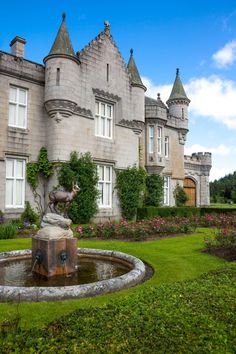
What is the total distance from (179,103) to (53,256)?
895 inches

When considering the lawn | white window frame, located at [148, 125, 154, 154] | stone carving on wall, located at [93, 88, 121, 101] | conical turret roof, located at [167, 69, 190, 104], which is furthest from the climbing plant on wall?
conical turret roof, located at [167, 69, 190, 104]

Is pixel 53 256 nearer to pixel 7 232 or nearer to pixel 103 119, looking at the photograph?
pixel 7 232

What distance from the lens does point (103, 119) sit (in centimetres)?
1923

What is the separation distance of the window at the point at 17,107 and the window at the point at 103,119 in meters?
4.37

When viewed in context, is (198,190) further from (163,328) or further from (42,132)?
(163,328)

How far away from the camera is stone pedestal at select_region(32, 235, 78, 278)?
253 inches

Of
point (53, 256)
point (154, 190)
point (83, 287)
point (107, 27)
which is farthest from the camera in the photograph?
point (154, 190)

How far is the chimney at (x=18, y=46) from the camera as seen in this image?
57.2 feet

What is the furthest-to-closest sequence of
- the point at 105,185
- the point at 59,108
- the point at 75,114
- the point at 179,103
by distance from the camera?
1. the point at 179,103
2. the point at 105,185
3. the point at 75,114
4. the point at 59,108

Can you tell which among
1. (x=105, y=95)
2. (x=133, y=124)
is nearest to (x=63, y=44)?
(x=105, y=95)

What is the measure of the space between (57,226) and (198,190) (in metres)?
25.5

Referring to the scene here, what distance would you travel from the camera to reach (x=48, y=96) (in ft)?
53.8

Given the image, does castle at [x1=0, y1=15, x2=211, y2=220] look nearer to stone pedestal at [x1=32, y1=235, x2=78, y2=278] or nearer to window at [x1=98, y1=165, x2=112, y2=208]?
window at [x1=98, y1=165, x2=112, y2=208]

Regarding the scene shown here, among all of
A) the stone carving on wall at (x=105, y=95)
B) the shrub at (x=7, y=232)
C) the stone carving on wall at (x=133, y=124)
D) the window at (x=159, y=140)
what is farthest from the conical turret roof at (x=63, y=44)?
the shrub at (x=7, y=232)
